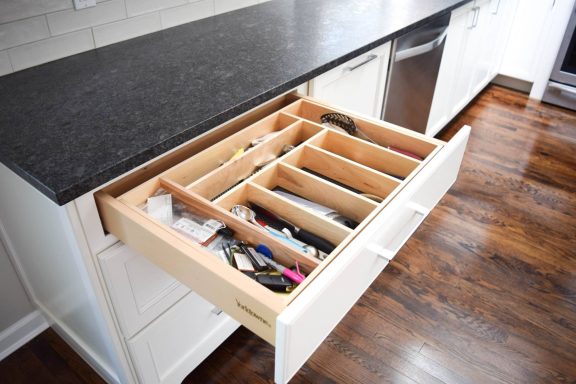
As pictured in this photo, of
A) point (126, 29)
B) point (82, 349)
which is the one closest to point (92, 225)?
point (82, 349)

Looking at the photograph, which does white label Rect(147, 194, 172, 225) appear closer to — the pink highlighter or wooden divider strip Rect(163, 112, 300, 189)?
wooden divider strip Rect(163, 112, 300, 189)

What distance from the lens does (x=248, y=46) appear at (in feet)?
4.98

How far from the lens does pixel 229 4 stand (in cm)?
186

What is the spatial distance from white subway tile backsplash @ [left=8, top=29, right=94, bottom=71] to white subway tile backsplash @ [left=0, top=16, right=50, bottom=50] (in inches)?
0.6

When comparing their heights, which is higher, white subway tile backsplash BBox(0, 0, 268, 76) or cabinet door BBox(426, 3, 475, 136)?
white subway tile backsplash BBox(0, 0, 268, 76)

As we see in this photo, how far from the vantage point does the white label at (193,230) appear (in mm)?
892

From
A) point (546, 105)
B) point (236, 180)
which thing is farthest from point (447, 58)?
point (236, 180)

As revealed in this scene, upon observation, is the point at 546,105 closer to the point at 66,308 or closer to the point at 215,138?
the point at 215,138

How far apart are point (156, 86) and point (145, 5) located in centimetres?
47

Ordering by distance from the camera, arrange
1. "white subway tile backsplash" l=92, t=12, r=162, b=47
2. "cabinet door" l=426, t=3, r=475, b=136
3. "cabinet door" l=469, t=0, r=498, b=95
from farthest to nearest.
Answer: "cabinet door" l=469, t=0, r=498, b=95, "cabinet door" l=426, t=3, r=475, b=136, "white subway tile backsplash" l=92, t=12, r=162, b=47

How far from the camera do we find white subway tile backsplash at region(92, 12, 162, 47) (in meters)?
1.44

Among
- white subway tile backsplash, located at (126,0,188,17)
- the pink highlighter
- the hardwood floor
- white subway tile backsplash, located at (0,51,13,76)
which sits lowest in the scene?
the hardwood floor

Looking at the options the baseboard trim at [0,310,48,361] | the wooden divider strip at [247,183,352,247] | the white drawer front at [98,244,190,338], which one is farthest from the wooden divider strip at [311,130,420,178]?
the baseboard trim at [0,310,48,361]

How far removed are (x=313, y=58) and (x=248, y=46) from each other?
24cm
